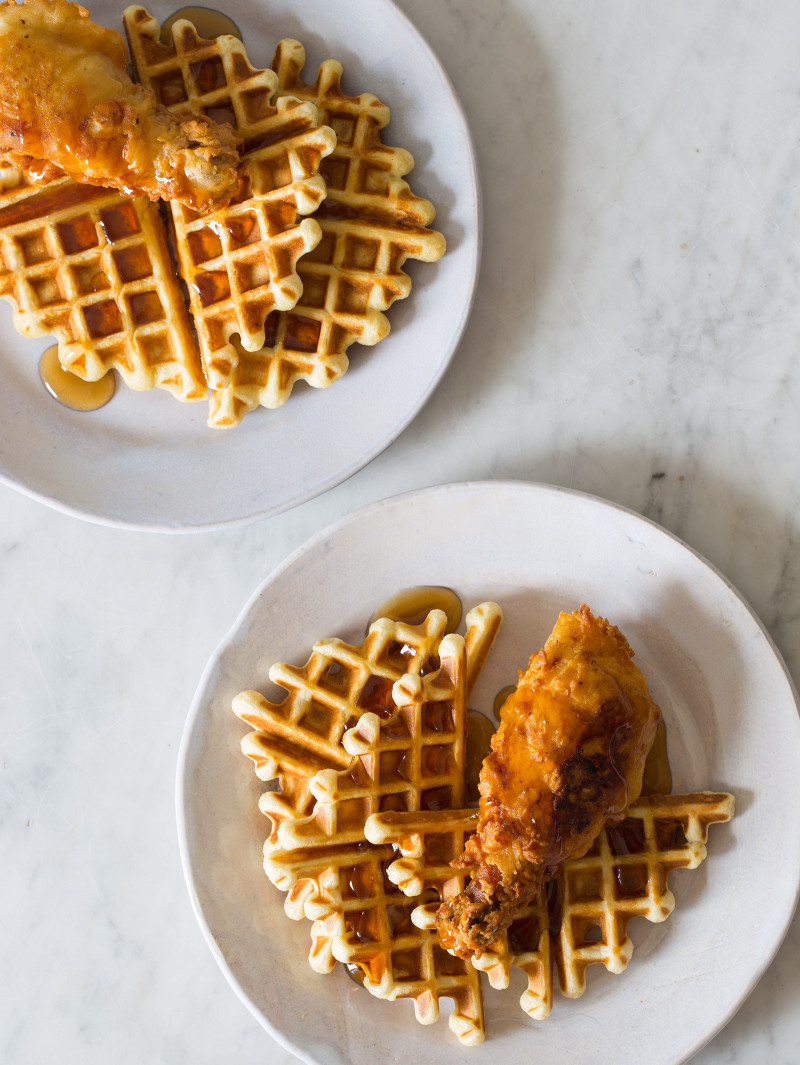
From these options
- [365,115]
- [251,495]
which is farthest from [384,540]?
[365,115]

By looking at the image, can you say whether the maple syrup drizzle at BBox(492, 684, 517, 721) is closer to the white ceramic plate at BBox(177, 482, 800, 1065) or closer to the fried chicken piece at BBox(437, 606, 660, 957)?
the white ceramic plate at BBox(177, 482, 800, 1065)

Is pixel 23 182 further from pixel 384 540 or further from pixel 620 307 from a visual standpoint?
pixel 620 307

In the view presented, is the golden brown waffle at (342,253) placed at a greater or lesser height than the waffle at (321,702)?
greater

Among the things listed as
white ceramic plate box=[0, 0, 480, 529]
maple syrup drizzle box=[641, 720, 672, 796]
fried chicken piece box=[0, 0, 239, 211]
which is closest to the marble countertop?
white ceramic plate box=[0, 0, 480, 529]

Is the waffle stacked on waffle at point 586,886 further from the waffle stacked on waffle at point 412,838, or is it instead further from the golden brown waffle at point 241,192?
the golden brown waffle at point 241,192

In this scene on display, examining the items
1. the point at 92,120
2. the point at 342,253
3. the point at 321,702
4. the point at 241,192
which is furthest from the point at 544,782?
the point at 92,120

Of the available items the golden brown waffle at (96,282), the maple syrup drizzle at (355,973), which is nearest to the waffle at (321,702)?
the maple syrup drizzle at (355,973)
